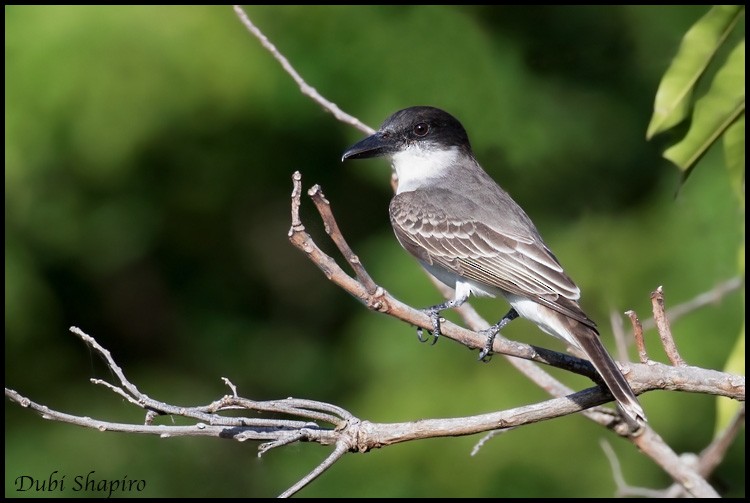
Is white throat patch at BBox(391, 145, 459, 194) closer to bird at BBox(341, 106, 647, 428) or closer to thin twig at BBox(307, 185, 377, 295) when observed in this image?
bird at BBox(341, 106, 647, 428)

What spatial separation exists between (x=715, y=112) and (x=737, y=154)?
0.13m

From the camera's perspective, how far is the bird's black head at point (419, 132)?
3713 mm

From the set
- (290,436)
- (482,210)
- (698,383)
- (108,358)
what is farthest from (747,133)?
(108,358)

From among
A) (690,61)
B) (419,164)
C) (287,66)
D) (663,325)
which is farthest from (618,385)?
(419,164)

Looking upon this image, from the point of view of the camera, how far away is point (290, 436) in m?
2.11

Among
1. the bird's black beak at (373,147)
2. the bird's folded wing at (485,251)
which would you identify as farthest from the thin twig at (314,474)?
the bird's black beak at (373,147)

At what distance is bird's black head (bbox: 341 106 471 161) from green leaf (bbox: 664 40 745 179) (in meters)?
1.32

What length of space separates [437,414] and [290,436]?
2.37 m

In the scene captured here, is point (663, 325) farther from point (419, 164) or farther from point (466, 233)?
point (419, 164)

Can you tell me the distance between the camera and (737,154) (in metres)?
2.60

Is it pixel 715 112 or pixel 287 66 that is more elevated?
pixel 287 66

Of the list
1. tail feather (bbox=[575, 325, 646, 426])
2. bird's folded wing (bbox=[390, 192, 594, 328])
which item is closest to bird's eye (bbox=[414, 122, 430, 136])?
bird's folded wing (bbox=[390, 192, 594, 328])

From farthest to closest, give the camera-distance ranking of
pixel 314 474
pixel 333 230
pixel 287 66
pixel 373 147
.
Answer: pixel 373 147 → pixel 287 66 → pixel 333 230 → pixel 314 474

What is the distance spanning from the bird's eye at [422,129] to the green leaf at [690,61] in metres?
1.33
